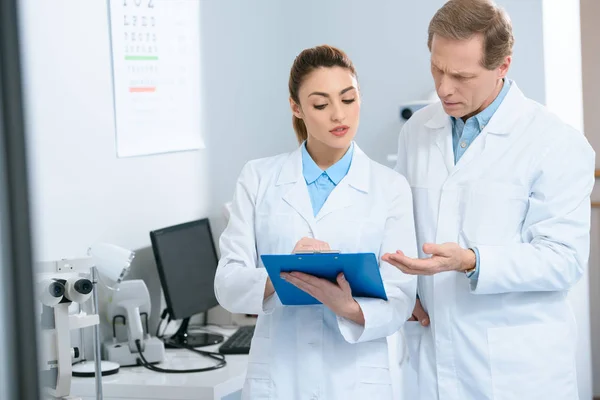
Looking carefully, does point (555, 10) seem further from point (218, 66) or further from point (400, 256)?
point (400, 256)

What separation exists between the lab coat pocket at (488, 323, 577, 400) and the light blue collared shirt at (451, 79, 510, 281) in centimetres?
37

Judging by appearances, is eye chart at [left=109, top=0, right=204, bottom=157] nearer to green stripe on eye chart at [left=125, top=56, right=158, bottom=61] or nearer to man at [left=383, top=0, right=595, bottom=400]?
green stripe on eye chart at [left=125, top=56, right=158, bottom=61]

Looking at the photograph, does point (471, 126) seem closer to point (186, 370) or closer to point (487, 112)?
point (487, 112)

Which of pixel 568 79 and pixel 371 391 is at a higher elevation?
pixel 568 79

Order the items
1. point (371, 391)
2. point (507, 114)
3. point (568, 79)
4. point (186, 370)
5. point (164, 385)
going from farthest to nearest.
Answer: point (568, 79), point (186, 370), point (164, 385), point (507, 114), point (371, 391)

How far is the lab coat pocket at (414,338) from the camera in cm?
161

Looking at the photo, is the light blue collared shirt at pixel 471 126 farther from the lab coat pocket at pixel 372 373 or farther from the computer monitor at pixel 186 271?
the computer monitor at pixel 186 271

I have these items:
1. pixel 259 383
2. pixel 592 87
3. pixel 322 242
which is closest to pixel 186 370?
pixel 259 383

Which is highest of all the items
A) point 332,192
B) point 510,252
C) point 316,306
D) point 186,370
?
→ point 332,192

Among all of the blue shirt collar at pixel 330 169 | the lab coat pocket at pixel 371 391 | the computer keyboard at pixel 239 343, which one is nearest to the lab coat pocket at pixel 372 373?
the lab coat pocket at pixel 371 391

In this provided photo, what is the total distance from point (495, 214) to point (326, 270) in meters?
0.38

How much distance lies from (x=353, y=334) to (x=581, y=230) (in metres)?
0.49

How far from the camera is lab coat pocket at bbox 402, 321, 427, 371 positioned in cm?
161

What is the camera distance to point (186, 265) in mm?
2516
